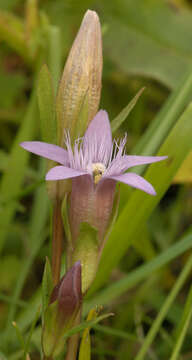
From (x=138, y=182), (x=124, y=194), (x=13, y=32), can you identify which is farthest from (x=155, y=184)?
(x=13, y=32)

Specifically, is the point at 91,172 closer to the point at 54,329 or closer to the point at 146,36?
the point at 54,329

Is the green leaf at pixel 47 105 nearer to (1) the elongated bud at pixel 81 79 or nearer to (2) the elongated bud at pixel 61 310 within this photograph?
(1) the elongated bud at pixel 81 79

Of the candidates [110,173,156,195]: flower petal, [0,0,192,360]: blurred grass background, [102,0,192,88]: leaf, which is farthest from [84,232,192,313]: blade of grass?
[102,0,192,88]: leaf

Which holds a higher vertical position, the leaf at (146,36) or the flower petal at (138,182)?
the leaf at (146,36)

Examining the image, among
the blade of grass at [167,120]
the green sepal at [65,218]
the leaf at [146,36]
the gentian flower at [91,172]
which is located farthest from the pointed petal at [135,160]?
the leaf at [146,36]

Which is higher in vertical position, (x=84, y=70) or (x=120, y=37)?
(x=120, y=37)

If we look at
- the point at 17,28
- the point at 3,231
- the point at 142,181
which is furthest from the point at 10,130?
the point at 142,181

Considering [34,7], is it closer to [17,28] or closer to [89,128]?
[17,28]
